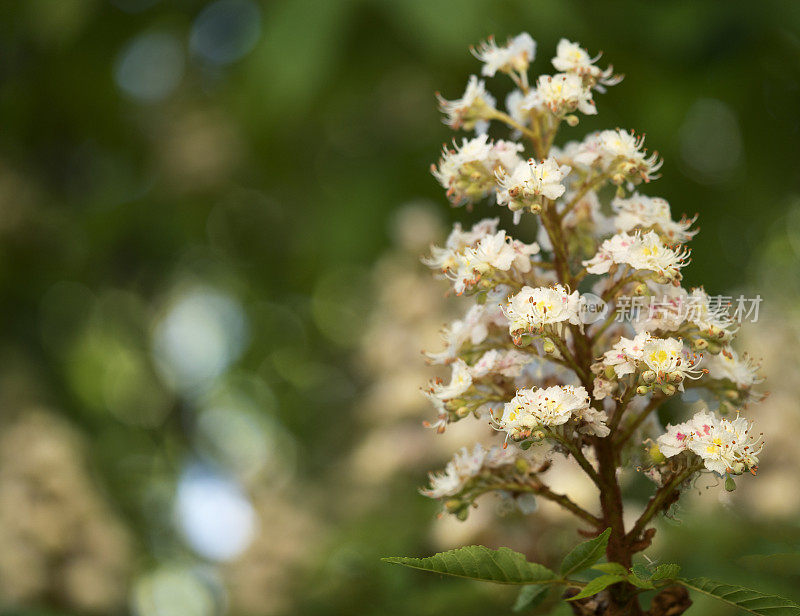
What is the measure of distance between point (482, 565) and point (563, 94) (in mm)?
810

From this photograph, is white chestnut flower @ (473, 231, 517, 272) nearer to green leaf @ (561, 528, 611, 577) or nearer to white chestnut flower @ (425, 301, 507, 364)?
white chestnut flower @ (425, 301, 507, 364)

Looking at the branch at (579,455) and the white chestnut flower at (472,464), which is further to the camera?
the white chestnut flower at (472,464)

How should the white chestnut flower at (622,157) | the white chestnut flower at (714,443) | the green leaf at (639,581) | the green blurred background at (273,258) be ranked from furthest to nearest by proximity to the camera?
1. the green blurred background at (273,258)
2. the white chestnut flower at (622,157)
3. the white chestnut flower at (714,443)
4. the green leaf at (639,581)

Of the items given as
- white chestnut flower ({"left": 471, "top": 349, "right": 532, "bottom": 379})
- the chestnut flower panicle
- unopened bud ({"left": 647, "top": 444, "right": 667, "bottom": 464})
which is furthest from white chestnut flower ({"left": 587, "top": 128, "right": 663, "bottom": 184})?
unopened bud ({"left": 647, "top": 444, "right": 667, "bottom": 464})

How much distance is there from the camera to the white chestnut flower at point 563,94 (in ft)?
4.94

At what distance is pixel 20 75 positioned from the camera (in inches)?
209

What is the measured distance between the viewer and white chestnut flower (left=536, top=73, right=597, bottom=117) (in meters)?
1.51

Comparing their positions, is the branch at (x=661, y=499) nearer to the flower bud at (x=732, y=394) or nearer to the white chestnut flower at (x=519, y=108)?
the flower bud at (x=732, y=394)

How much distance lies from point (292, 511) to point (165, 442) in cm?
163

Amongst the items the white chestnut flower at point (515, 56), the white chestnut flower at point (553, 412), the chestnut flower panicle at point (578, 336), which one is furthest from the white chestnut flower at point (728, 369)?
the white chestnut flower at point (515, 56)

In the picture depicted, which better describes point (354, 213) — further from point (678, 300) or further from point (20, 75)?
point (678, 300)

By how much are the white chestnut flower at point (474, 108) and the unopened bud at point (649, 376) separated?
61cm

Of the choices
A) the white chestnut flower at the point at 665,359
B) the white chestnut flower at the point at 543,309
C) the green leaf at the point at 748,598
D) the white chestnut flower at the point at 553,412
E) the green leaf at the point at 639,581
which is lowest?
the green leaf at the point at 748,598

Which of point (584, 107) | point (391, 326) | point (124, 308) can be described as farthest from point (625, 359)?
point (124, 308)
